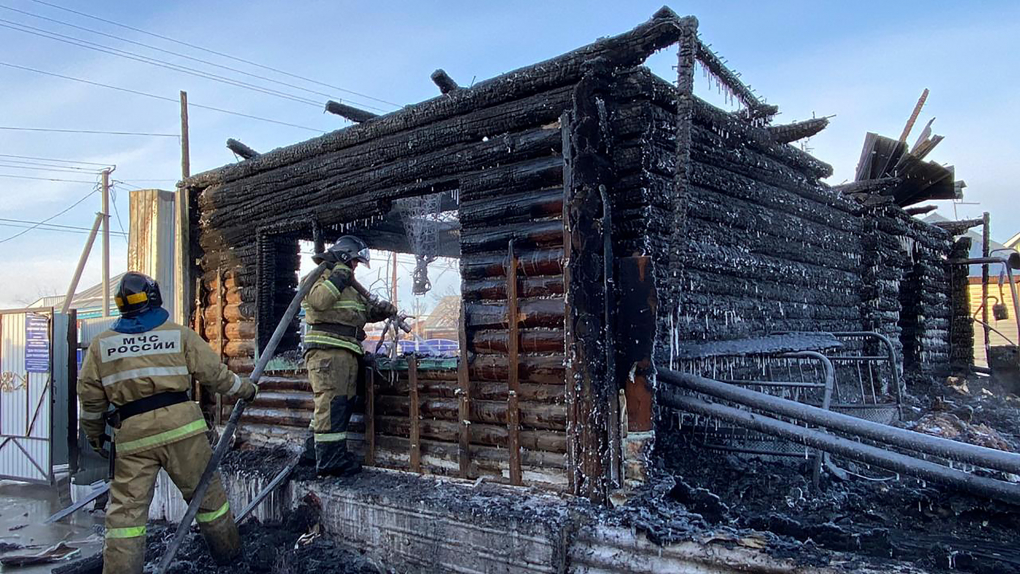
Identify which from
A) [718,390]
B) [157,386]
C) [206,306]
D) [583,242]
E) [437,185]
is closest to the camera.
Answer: [718,390]

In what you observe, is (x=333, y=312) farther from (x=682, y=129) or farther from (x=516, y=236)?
(x=682, y=129)

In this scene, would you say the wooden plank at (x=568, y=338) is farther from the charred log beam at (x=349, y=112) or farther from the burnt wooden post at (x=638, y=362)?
the charred log beam at (x=349, y=112)

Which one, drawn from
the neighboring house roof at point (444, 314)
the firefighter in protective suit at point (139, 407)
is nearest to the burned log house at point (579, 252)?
the firefighter in protective suit at point (139, 407)

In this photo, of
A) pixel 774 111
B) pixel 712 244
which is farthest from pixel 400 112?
pixel 774 111

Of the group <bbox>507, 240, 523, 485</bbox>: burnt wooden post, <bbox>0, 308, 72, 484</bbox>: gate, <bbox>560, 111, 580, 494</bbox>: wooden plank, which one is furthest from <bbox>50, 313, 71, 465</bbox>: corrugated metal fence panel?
<bbox>560, 111, 580, 494</bbox>: wooden plank

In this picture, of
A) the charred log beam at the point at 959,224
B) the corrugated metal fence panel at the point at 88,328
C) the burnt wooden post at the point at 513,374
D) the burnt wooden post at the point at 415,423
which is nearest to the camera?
the burnt wooden post at the point at 513,374

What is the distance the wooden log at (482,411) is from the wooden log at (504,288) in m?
0.76

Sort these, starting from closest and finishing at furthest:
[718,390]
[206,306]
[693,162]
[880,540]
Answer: [880,540]
[718,390]
[693,162]
[206,306]

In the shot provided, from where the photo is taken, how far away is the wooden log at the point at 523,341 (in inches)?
168

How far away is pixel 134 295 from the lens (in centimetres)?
438

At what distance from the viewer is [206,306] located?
300 inches

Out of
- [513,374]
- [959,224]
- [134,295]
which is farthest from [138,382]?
[959,224]

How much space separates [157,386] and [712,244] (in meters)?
4.14

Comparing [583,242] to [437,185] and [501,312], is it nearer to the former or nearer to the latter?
[501,312]
